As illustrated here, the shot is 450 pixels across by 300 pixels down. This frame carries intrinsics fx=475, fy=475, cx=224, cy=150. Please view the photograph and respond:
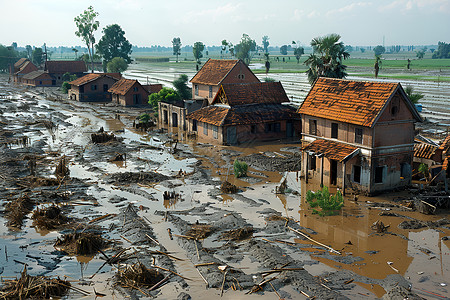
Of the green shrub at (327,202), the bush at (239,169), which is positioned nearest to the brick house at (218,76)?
the bush at (239,169)

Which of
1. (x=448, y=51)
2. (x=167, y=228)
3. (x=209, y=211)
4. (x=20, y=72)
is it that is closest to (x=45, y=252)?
(x=167, y=228)

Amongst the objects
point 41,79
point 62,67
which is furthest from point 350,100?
point 41,79

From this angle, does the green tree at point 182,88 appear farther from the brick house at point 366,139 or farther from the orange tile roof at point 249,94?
the brick house at point 366,139

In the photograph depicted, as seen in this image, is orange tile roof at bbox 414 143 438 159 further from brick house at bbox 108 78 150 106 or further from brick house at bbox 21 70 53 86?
brick house at bbox 21 70 53 86

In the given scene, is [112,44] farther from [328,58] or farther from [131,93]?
[328,58]

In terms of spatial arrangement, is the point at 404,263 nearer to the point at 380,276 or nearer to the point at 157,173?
the point at 380,276
